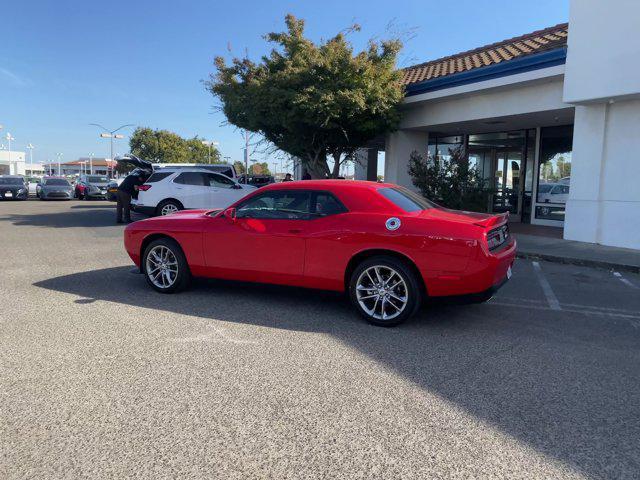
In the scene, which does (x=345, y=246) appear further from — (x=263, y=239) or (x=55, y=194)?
(x=55, y=194)

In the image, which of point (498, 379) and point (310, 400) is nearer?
point (310, 400)

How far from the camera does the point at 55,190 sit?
94.6 ft

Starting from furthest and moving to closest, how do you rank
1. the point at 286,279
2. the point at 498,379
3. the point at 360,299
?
1. the point at 286,279
2. the point at 360,299
3. the point at 498,379

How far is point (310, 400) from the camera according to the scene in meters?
3.56

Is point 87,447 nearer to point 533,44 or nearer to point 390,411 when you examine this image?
point 390,411

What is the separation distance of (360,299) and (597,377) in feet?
7.45

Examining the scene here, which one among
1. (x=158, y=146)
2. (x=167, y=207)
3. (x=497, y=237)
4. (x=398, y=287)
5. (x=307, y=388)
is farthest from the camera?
(x=158, y=146)

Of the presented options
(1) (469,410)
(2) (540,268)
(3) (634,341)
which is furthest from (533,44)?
(1) (469,410)

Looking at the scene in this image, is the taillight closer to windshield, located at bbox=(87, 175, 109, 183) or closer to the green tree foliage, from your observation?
the green tree foliage

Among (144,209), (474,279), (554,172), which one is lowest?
(474,279)

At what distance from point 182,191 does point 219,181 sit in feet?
3.73

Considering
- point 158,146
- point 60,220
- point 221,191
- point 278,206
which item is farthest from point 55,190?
point 158,146

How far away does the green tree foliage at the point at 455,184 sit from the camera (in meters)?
13.3

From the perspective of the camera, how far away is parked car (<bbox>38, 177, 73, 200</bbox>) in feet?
94.5
